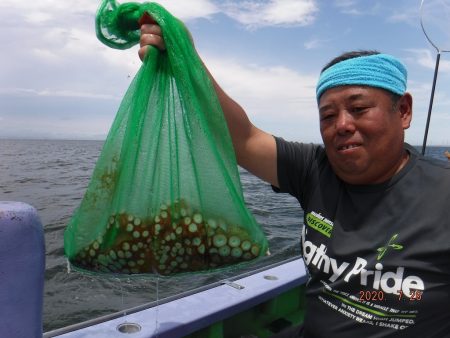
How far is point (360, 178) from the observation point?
1.60 meters

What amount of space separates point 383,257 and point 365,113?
1.86ft

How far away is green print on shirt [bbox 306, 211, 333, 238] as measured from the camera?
166cm

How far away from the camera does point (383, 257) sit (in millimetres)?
1468

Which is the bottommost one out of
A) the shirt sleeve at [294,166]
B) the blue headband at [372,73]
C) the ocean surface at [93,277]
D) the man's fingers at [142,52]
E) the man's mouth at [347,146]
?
the ocean surface at [93,277]

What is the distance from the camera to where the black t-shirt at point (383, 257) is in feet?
4.69

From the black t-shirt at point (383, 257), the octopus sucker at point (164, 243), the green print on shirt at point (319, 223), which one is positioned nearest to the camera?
the black t-shirt at point (383, 257)

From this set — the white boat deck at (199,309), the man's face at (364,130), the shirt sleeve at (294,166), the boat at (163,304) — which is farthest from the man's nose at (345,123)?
the white boat deck at (199,309)

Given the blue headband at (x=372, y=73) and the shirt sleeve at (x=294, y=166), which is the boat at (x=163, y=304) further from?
the blue headband at (x=372, y=73)

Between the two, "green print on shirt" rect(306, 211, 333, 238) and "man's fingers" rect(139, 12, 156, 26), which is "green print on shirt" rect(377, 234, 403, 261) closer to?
"green print on shirt" rect(306, 211, 333, 238)

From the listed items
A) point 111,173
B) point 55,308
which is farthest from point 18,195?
point 111,173

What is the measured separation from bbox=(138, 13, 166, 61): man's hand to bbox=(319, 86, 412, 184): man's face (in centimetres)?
73

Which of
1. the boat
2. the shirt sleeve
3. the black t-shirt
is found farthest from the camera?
the shirt sleeve

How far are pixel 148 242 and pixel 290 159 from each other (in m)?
0.79

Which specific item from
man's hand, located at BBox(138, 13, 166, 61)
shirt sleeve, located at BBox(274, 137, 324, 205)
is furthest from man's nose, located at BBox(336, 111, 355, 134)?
→ man's hand, located at BBox(138, 13, 166, 61)
